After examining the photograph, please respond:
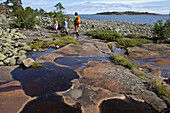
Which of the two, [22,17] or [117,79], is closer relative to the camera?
[117,79]

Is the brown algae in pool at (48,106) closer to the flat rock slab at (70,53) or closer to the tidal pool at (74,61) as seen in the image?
the tidal pool at (74,61)

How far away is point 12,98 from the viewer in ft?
12.3

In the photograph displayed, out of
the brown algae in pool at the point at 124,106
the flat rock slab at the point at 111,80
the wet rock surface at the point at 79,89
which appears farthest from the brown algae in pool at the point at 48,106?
the flat rock slab at the point at 111,80

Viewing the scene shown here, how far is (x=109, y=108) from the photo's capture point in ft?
11.5

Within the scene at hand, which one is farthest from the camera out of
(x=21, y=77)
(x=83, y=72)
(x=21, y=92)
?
(x=83, y=72)

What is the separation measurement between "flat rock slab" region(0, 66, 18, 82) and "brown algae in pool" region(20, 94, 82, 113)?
2021mm

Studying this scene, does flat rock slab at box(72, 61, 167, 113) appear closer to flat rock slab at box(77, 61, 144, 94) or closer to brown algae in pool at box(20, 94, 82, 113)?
flat rock slab at box(77, 61, 144, 94)

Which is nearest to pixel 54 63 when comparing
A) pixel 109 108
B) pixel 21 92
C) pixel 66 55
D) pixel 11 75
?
pixel 66 55

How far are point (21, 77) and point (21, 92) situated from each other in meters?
1.15

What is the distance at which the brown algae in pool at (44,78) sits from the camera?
4.23 meters

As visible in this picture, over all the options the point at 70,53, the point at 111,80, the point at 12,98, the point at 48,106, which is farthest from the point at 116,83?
the point at 70,53

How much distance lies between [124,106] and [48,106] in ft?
7.07

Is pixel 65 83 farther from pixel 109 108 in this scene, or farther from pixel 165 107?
pixel 165 107

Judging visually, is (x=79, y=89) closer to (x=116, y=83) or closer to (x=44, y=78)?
(x=116, y=83)
